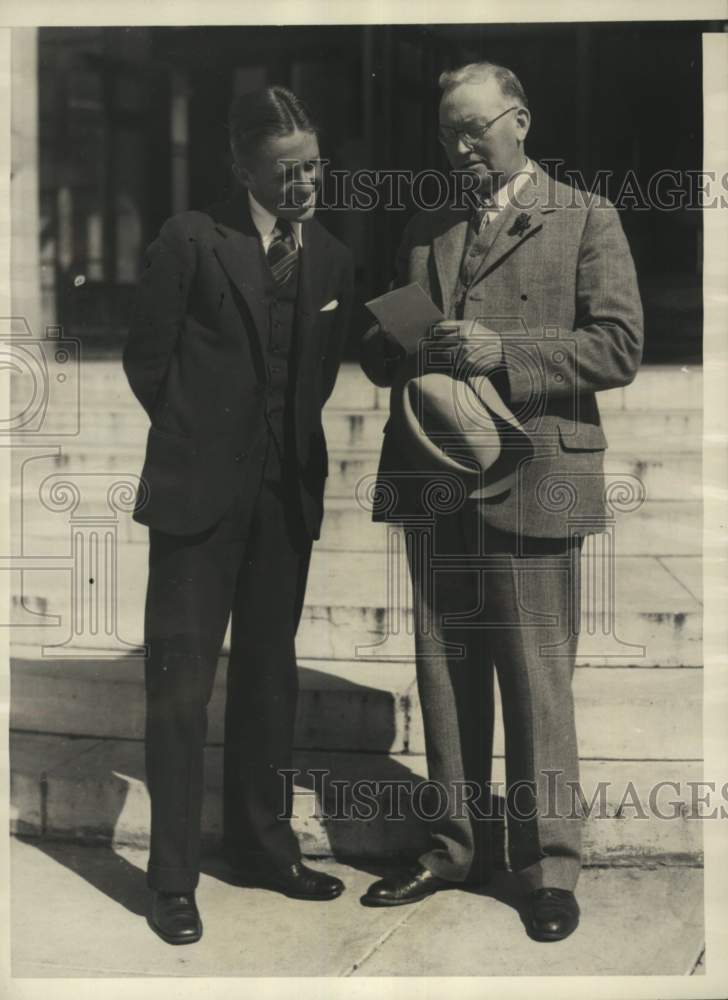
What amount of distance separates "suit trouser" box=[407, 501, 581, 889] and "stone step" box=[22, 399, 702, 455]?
67cm

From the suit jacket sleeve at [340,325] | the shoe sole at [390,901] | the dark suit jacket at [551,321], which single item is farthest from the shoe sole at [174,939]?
the suit jacket sleeve at [340,325]

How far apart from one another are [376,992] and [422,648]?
3.03ft

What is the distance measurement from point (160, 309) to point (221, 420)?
340 mm

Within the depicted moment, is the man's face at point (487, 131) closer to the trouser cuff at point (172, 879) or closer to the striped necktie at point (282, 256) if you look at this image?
the striped necktie at point (282, 256)

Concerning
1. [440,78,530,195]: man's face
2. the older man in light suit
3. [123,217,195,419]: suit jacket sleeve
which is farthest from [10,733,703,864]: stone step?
[440,78,530,195]: man's face

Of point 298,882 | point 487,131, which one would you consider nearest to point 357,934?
point 298,882

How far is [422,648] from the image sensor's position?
392 cm

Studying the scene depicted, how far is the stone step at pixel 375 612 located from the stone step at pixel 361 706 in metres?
0.08

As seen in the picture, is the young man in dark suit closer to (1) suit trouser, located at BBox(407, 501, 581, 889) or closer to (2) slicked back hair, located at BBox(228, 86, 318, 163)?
(2) slicked back hair, located at BBox(228, 86, 318, 163)

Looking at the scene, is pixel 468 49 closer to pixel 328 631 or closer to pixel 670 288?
pixel 670 288

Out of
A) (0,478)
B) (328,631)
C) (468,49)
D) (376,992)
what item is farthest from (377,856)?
(468,49)

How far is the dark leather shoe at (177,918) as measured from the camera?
3.84m

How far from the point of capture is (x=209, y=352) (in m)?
3.82

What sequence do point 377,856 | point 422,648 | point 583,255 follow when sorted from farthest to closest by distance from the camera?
point 377,856 < point 422,648 < point 583,255
